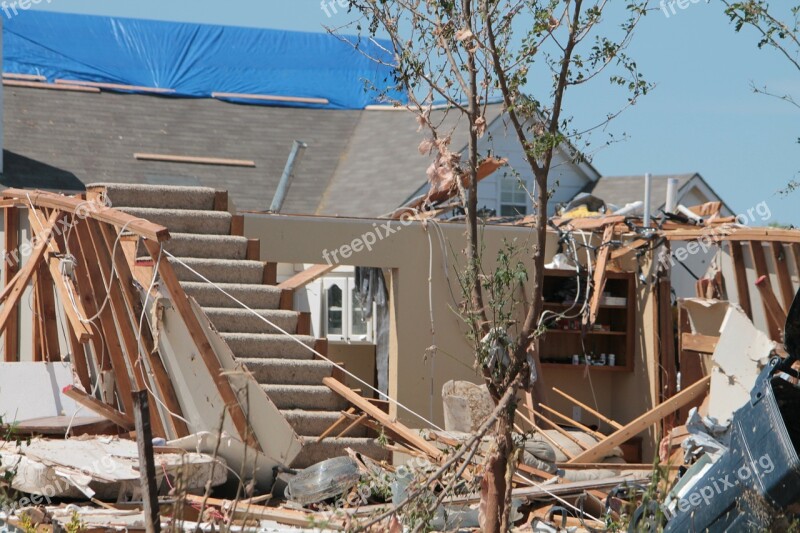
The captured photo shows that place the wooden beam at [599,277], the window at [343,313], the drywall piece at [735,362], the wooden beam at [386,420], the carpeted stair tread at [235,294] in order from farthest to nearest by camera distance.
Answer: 1. the window at [343,313]
2. the wooden beam at [599,277]
3. the carpeted stair tread at [235,294]
4. the drywall piece at [735,362]
5. the wooden beam at [386,420]

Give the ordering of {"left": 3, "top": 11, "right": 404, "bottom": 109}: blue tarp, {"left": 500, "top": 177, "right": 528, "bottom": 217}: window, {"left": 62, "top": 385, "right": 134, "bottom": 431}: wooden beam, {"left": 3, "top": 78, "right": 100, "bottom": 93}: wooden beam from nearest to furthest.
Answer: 1. {"left": 62, "top": 385, "right": 134, "bottom": 431}: wooden beam
2. {"left": 500, "top": 177, "right": 528, "bottom": 217}: window
3. {"left": 3, "top": 78, "right": 100, "bottom": 93}: wooden beam
4. {"left": 3, "top": 11, "right": 404, "bottom": 109}: blue tarp

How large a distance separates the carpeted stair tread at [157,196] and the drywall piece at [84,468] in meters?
3.06

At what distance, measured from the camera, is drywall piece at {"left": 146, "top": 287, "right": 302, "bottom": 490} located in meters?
10.4

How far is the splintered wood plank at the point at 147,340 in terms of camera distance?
1084cm

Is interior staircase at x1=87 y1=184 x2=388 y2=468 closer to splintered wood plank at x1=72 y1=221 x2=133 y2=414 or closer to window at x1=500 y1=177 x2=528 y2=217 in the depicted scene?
splintered wood plank at x1=72 y1=221 x2=133 y2=414

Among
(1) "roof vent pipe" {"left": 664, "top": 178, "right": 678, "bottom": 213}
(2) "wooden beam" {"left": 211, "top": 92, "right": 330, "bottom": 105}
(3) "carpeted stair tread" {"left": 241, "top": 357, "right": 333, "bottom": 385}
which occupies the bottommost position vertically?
(3) "carpeted stair tread" {"left": 241, "top": 357, "right": 333, "bottom": 385}

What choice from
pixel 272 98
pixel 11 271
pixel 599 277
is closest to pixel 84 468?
pixel 11 271

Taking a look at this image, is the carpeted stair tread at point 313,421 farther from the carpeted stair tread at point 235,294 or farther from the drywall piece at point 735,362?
the drywall piece at point 735,362

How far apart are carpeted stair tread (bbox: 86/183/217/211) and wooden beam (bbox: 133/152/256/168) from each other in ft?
31.1

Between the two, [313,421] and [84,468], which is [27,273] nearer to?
[84,468]

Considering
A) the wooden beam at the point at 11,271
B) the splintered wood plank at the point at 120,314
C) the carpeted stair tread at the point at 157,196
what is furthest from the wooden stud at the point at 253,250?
the wooden beam at the point at 11,271

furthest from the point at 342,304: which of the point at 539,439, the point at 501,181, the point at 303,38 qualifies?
the point at 303,38

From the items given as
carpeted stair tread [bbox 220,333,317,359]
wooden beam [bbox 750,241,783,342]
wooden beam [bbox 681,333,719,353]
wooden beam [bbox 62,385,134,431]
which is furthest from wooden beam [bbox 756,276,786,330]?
wooden beam [bbox 62,385,134,431]

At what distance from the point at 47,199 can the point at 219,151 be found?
462 inches
